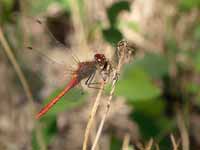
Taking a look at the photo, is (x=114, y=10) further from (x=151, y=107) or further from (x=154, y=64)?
(x=154, y=64)

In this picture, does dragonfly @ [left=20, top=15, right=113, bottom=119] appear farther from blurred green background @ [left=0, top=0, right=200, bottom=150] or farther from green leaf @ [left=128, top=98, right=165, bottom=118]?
green leaf @ [left=128, top=98, right=165, bottom=118]

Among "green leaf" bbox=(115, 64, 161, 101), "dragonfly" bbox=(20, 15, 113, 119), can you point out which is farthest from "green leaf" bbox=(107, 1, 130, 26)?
"dragonfly" bbox=(20, 15, 113, 119)

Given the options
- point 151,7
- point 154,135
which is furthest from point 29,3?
point 151,7

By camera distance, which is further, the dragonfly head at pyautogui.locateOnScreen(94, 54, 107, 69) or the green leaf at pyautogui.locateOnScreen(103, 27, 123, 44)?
the green leaf at pyautogui.locateOnScreen(103, 27, 123, 44)

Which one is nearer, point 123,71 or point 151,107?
point 123,71

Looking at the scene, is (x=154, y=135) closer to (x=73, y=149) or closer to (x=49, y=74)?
(x=73, y=149)

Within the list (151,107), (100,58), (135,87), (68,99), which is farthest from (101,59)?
(151,107)

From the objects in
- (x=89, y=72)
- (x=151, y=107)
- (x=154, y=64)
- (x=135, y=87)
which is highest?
(x=154, y=64)
